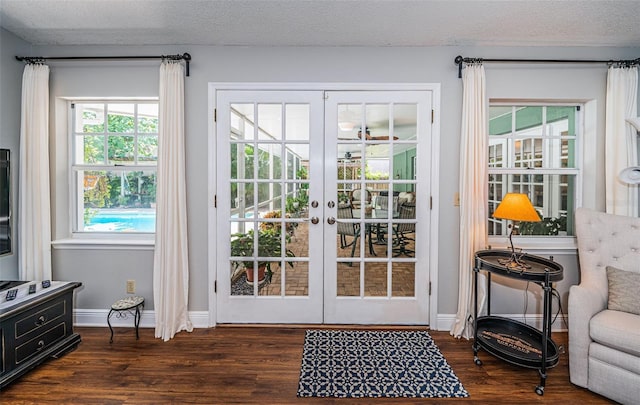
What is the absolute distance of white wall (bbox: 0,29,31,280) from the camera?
2.55 metres

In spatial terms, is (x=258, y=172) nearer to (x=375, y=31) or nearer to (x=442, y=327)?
(x=375, y=31)

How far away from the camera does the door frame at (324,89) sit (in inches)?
109

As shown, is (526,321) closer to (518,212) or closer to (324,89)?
(518,212)

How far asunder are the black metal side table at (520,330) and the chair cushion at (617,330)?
248 millimetres

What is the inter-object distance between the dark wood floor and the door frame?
390 millimetres

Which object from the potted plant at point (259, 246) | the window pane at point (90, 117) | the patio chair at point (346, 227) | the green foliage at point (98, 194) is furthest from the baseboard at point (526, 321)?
the window pane at point (90, 117)

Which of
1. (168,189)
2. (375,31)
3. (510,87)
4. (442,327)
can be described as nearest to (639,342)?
(442,327)

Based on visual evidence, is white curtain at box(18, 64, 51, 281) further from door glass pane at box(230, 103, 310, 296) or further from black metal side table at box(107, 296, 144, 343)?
door glass pane at box(230, 103, 310, 296)

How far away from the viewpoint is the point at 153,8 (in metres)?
2.23

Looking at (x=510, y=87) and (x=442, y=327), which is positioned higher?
(x=510, y=87)

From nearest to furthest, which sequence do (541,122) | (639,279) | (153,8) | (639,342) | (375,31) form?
(639,342) → (639,279) → (153,8) → (375,31) → (541,122)

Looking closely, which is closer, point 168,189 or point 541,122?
point 168,189

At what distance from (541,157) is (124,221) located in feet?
13.3

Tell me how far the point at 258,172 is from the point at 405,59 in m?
1.66
